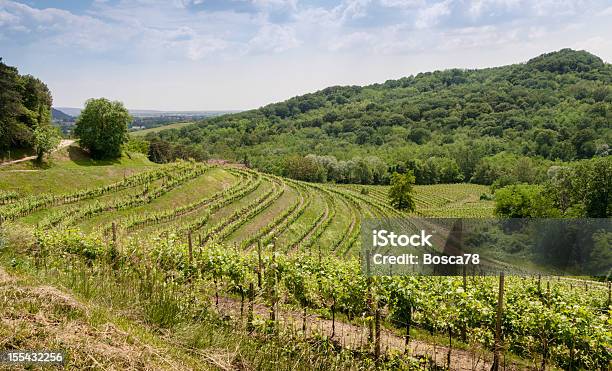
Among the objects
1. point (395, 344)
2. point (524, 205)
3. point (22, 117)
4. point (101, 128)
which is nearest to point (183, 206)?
point (101, 128)

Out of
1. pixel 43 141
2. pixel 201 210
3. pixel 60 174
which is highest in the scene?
pixel 43 141

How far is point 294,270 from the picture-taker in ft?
37.0

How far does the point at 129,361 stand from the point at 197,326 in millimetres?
1430

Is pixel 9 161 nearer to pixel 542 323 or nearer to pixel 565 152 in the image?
pixel 542 323

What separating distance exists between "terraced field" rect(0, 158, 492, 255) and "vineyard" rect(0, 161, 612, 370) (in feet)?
0.51

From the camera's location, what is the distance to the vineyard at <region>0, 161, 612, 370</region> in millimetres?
8773

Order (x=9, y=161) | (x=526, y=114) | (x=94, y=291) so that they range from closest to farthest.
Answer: (x=94, y=291) → (x=9, y=161) → (x=526, y=114)

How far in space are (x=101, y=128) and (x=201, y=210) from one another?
2152 cm

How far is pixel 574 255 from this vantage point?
47.4 m

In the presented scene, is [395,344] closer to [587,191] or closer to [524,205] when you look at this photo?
[587,191]

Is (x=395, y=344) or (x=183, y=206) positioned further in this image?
(x=183, y=206)

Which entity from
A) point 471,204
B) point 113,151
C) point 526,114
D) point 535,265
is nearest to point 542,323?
point 535,265

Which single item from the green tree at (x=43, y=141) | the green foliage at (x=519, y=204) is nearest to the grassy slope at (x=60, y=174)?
the green tree at (x=43, y=141)

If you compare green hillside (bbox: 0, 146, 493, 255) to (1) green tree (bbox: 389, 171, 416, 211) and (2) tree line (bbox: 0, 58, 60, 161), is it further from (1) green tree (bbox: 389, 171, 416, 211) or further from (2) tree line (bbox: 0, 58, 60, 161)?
(1) green tree (bbox: 389, 171, 416, 211)
